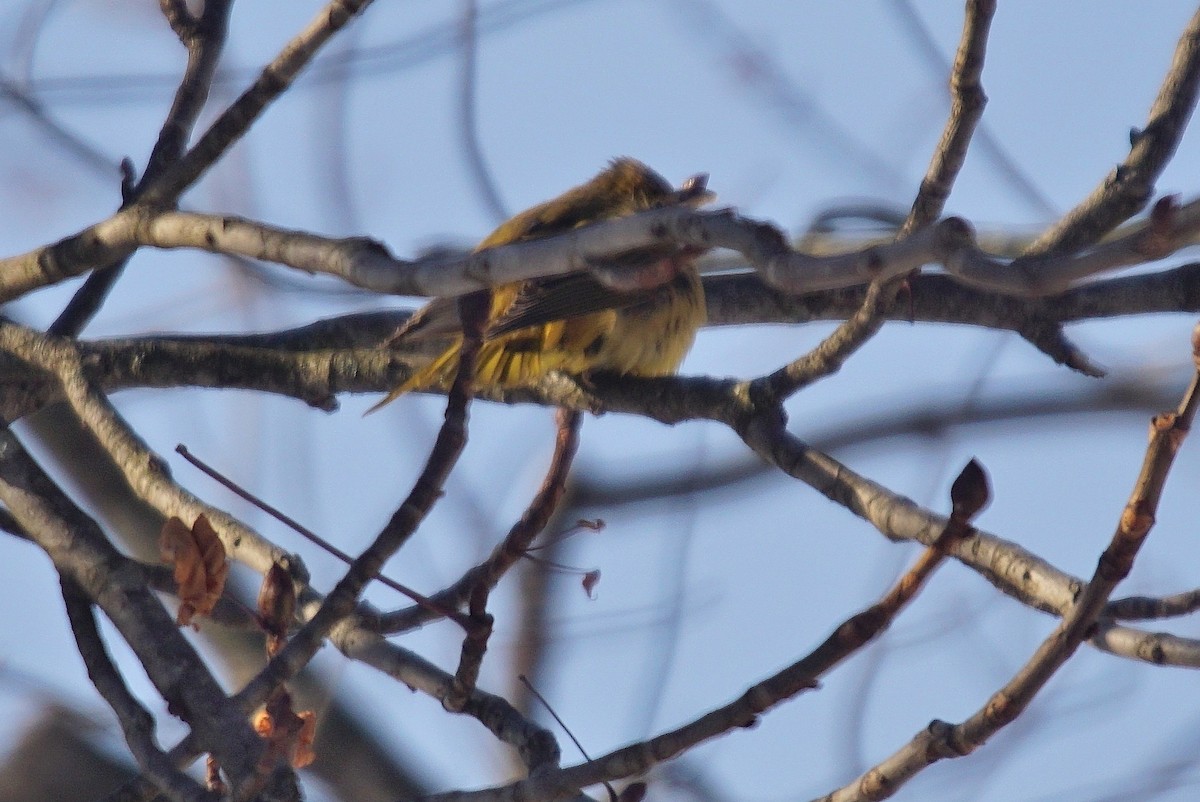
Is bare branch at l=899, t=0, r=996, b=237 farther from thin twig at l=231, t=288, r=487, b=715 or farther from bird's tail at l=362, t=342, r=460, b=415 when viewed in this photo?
bird's tail at l=362, t=342, r=460, b=415

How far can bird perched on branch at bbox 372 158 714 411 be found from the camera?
3096 millimetres

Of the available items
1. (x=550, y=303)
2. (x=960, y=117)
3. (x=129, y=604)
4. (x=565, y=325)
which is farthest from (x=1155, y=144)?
(x=129, y=604)

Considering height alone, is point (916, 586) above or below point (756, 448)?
below

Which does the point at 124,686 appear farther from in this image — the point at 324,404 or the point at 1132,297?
the point at 1132,297

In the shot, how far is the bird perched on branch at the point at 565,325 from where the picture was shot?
3096 millimetres

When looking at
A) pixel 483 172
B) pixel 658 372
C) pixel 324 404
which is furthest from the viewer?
pixel 483 172

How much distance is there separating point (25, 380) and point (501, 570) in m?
1.52

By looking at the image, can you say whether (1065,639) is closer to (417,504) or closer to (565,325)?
(417,504)

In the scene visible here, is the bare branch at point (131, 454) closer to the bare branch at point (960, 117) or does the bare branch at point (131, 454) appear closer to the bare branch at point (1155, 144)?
the bare branch at point (960, 117)

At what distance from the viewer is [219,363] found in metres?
3.08

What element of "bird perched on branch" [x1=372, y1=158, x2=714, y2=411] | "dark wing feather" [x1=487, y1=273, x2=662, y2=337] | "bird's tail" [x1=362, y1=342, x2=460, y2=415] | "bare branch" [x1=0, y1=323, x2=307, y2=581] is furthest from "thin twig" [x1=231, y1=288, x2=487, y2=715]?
"dark wing feather" [x1=487, y1=273, x2=662, y2=337]

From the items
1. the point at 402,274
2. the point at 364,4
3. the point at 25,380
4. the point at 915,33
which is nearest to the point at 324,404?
the point at 25,380

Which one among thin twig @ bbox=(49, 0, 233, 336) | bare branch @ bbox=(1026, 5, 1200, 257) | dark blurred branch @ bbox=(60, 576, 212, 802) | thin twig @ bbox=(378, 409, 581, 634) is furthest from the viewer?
thin twig @ bbox=(49, 0, 233, 336)

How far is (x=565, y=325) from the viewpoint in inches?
145
